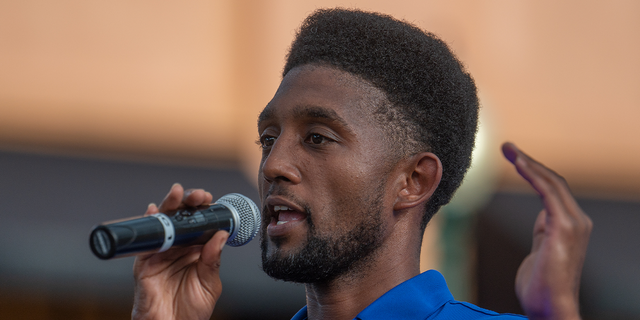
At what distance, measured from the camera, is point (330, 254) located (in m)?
2.37

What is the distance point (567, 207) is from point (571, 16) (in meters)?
8.62

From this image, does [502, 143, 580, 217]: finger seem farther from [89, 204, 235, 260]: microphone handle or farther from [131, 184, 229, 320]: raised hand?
[131, 184, 229, 320]: raised hand

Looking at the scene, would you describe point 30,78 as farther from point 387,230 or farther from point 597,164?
point 597,164

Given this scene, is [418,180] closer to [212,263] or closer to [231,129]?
[212,263]

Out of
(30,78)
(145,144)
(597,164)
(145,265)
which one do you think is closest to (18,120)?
(30,78)

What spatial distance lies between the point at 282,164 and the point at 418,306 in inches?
28.1

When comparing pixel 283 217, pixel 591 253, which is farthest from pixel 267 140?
pixel 591 253

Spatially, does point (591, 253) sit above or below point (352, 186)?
below

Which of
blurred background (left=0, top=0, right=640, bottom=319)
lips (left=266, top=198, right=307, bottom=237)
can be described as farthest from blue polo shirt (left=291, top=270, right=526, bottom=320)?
blurred background (left=0, top=0, right=640, bottom=319)

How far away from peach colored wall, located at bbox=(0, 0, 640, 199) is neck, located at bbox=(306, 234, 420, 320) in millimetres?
3303

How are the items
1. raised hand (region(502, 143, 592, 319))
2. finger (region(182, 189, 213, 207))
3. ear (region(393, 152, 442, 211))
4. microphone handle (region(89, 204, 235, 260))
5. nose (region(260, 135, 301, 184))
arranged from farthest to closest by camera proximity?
ear (region(393, 152, 442, 211))
nose (region(260, 135, 301, 184))
finger (region(182, 189, 213, 207))
microphone handle (region(89, 204, 235, 260))
raised hand (region(502, 143, 592, 319))

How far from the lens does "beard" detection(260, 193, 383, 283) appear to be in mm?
2355

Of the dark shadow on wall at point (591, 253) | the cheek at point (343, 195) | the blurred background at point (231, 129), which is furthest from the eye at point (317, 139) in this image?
the dark shadow on wall at point (591, 253)

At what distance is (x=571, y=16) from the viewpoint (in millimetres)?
9367
